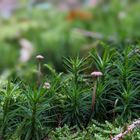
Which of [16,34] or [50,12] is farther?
[50,12]

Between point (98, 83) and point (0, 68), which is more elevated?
point (0, 68)

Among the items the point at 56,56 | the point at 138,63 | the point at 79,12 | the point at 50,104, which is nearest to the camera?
the point at 50,104

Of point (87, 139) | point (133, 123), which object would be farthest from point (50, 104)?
point (133, 123)

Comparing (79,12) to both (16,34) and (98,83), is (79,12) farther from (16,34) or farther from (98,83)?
(98,83)

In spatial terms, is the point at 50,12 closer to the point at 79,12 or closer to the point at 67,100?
the point at 79,12

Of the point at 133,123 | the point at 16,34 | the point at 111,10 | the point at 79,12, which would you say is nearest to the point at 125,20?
the point at 111,10

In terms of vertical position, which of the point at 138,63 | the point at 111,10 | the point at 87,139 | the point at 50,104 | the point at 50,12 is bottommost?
the point at 87,139

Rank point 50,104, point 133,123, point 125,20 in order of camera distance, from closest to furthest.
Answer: point 133,123
point 50,104
point 125,20
